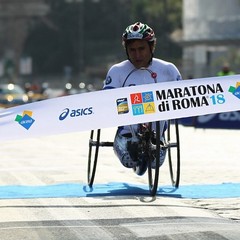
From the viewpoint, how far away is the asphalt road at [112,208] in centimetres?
970

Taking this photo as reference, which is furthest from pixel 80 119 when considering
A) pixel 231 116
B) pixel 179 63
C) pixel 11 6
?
pixel 11 6

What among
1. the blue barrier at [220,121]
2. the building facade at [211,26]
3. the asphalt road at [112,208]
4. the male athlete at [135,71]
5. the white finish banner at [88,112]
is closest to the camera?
the asphalt road at [112,208]

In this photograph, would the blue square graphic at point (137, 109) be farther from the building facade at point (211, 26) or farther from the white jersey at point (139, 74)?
the building facade at point (211, 26)

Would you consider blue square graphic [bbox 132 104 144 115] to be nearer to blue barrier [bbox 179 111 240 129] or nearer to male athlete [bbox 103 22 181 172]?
male athlete [bbox 103 22 181 172]

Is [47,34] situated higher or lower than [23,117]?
lower

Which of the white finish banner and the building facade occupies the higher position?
the white finish banner

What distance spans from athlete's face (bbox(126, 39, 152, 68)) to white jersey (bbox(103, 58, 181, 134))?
0.30 ft

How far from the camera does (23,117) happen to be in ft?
39.4

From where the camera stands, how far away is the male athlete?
1273 cm

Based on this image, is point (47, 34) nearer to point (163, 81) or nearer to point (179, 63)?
point (179, 63)

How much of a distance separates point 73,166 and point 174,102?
517 cm

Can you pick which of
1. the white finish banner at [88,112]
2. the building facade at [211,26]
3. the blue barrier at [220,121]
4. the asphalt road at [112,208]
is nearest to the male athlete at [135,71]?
the asphalt road at [112,208]

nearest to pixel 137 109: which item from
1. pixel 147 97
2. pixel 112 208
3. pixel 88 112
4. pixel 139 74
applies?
pixel 147 97

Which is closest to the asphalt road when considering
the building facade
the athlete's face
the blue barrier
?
the athlete's face
